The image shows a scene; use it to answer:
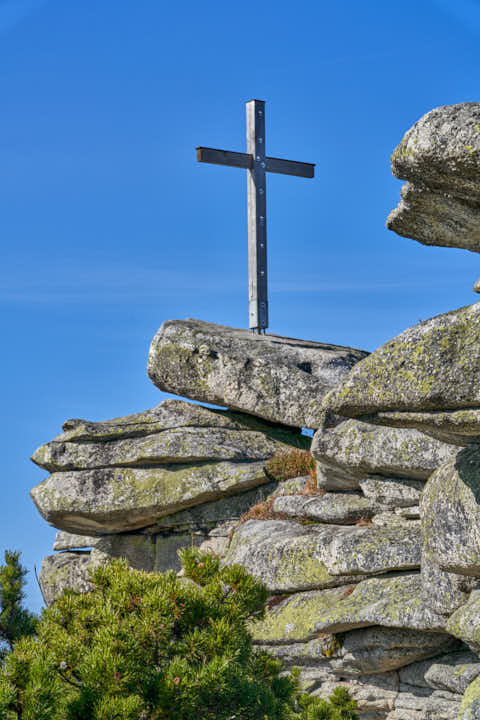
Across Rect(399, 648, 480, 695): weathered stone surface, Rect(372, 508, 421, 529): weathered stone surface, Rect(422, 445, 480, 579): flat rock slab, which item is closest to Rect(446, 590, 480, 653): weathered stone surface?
Rect(422, 445, 480, 579): flat rock slab

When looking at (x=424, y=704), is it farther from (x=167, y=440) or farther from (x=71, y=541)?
(x=71, y=541)

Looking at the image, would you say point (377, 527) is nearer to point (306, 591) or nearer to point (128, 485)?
point (306, 591)

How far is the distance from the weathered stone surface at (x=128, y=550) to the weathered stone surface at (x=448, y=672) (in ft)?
27.9

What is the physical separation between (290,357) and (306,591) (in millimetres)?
6620

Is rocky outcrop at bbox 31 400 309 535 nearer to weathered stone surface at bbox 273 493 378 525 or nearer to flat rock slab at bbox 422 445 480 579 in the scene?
weathered stone surface at bbox 273 493 378 525

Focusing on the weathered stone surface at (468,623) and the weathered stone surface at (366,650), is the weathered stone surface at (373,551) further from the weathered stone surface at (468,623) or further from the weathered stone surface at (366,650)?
the weathered stone surface at (468,623)

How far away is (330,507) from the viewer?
55.0 feet

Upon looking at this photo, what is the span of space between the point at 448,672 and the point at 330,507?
4.20 meters

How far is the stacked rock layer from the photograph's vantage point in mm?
9547

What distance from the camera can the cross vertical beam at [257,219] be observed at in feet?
73.2

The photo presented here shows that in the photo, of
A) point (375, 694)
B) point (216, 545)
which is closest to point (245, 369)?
point (216, 545)

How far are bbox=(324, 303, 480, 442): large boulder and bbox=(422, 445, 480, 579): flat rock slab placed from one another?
152cm

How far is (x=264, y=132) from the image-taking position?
22984mm

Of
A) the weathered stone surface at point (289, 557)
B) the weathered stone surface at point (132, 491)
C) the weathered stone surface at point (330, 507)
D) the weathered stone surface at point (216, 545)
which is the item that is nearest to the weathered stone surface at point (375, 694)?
the weathered stone surface at point (289, 557)
